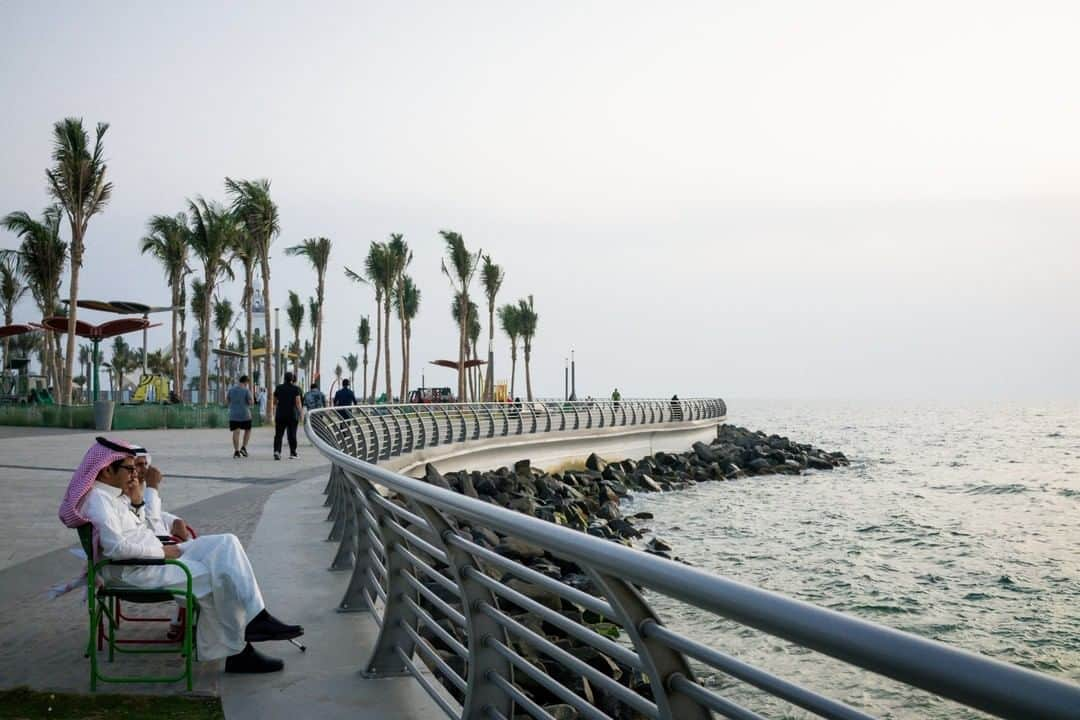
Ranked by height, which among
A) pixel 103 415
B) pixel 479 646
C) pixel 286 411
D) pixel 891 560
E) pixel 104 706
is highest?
pixel 286 411

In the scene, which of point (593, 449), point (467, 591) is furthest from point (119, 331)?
point (467, 591)

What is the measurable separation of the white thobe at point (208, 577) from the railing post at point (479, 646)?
1615 millimetres

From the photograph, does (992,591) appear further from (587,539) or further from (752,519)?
(587,539)

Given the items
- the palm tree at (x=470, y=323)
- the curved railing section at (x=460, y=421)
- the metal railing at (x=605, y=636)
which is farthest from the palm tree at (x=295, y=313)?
the metal railing at (x=605, y=636)

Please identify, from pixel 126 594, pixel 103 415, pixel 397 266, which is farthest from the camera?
pixel 397 266

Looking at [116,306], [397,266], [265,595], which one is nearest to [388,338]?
[397,266]

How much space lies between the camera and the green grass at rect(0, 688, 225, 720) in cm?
461

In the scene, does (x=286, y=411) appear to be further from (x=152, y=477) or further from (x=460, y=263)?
(x=460, y=263)

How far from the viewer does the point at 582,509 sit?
24.3 meters

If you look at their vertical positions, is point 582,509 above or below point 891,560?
above

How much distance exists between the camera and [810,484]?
38.9 m

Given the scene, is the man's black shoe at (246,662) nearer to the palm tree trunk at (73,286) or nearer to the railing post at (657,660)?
the railing post at (657,660)

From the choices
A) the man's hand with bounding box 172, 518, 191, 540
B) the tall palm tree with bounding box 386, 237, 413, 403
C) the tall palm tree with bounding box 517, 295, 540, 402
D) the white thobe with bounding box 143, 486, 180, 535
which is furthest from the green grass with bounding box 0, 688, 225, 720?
the tall palm tree with bounding box 517, 295, 540, 402

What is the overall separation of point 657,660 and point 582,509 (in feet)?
72.2
